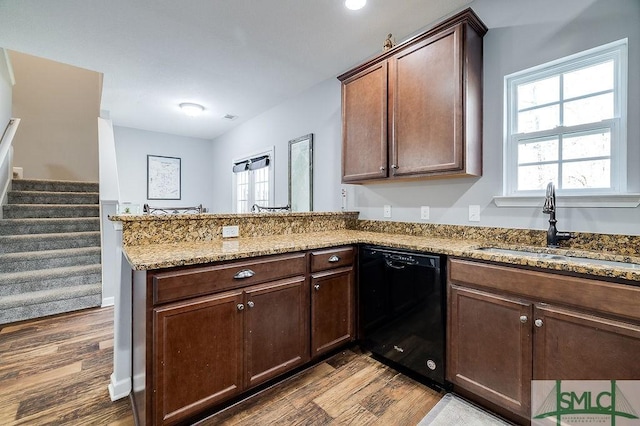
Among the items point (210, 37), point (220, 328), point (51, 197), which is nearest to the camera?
point (220, 328)

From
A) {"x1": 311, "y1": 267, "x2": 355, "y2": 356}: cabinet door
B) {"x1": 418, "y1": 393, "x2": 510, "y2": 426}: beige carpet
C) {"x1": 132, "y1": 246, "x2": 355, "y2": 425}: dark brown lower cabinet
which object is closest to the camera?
{"x1": 132, "y1": 246, "x2": 355, "y2": 425}: dark brown lower cabinet

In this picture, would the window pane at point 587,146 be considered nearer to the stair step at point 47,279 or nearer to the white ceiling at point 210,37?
the white ceiling at point 210,37

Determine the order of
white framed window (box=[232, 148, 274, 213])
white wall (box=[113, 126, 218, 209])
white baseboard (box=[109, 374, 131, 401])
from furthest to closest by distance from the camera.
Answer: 1. white wall (box=[113, 126, 218, 209])
2. white framed window (box=[232, 148, 274, 213])
3. white baseboard (box=[109, 374, 131, 401])

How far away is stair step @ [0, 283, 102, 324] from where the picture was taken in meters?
2.85

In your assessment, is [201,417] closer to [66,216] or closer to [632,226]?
[632,226]

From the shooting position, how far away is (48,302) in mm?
3010

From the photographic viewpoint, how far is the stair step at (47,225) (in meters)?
3.45

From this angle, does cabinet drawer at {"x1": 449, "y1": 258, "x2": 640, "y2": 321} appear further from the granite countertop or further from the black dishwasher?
the black dishwasher

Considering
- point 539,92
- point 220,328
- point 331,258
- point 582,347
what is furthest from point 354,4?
point 582,347

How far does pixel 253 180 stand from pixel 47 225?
2.74 m

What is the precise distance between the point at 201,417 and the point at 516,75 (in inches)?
114

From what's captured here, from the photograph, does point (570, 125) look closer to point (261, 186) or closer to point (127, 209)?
point (261, 186)

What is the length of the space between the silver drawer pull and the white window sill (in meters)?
1.75

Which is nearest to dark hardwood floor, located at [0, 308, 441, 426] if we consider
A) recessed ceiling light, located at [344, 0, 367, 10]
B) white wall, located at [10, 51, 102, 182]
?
recessed ceiling light, located at [344, 0, 367, 10]
